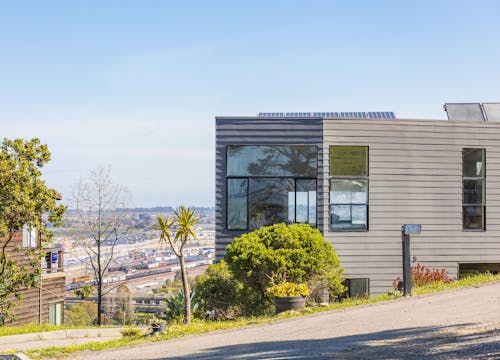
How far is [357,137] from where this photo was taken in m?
21.6

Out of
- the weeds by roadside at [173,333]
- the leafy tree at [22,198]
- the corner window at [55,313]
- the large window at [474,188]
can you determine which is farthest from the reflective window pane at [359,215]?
the corner window at [55,313]

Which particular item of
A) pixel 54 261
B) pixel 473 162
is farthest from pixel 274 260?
pixel 54 261

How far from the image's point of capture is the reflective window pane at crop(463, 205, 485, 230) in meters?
22.3

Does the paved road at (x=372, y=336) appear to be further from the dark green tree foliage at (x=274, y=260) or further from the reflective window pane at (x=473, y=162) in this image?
the reflective window pane at (x=473, y=162)

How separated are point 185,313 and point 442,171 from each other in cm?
986

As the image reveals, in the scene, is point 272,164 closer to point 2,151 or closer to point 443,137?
point 443,137

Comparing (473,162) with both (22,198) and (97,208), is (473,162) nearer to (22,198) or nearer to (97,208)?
(22,198)

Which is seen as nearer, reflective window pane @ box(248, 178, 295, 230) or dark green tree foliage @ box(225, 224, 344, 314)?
dark green tree foliage @ box(225, 224, 344, 314)

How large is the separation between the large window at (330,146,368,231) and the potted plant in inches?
212

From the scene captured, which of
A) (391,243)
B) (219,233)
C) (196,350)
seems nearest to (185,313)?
(219,233)

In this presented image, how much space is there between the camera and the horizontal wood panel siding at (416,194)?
21.6 m

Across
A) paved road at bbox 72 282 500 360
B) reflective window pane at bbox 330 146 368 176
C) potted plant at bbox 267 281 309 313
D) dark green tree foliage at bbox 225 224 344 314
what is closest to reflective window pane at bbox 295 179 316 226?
reflective window pane at bbox 330 146 368 176

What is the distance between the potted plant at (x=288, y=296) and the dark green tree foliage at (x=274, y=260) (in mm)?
1530

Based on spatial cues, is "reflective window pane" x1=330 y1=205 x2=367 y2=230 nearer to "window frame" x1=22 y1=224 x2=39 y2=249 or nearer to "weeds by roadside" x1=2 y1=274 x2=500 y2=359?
"weeds by roadside" x1=2 y1=274 x2=500 y2=359
